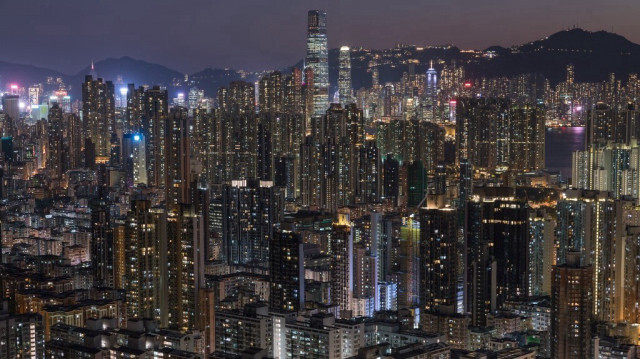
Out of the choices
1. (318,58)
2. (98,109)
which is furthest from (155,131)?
(98,109)

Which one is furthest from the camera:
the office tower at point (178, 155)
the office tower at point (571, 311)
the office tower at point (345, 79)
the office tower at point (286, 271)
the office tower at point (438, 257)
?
the office tower at point (345, 79)

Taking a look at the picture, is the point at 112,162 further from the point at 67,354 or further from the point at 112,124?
the point at 67,354

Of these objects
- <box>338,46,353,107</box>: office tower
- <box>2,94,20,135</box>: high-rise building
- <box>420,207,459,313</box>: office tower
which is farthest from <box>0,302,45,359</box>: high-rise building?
<box>2,94,20,135</box>: high-rise building

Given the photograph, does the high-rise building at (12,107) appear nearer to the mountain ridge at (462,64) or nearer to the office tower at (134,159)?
the mountain ridge at (462,64)

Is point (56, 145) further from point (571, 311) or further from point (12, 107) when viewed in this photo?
point (571, 311)

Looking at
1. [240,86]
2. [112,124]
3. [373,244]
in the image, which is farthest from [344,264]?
[112,124]

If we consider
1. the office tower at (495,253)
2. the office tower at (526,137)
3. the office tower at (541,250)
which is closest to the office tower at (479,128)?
the office tower at (526,137)

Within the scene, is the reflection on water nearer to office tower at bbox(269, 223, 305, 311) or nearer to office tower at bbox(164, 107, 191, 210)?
office tower at bbox(164, 107, 191, 210)
